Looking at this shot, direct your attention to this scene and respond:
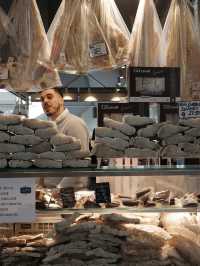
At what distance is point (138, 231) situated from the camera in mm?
1983

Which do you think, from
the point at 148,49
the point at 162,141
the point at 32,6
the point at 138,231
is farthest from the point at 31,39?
the point at 138,231

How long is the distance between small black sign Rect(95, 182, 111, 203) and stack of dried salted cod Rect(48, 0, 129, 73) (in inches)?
30.3

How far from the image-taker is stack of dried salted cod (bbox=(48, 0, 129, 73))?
251 cm

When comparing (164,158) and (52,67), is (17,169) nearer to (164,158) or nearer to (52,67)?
(164,158)

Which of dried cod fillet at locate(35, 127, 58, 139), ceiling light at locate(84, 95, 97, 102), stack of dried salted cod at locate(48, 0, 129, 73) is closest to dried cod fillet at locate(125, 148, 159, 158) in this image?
dried cod fillet at locate(35, 127, 58, 139)

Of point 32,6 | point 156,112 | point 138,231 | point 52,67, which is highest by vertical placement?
point 32,6

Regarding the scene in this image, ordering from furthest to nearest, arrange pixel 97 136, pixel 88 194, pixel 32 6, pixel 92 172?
pixel 32 6, pixel 88 194, pixel 97 136, pixel 92 172

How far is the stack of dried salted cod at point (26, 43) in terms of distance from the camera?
2.47 metres

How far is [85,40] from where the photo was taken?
98.7 inches

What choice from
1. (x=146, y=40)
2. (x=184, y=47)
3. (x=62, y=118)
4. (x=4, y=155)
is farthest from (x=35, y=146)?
(x=62, y=118)

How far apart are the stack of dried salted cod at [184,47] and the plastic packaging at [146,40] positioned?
0.06 meters

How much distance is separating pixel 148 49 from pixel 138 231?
3.41 ft

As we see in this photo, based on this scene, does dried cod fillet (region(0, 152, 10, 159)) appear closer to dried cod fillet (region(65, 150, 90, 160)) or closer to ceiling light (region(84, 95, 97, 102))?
dried cod fillet (region(65, 150, 90, 160))

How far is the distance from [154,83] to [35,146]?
0.60 m
